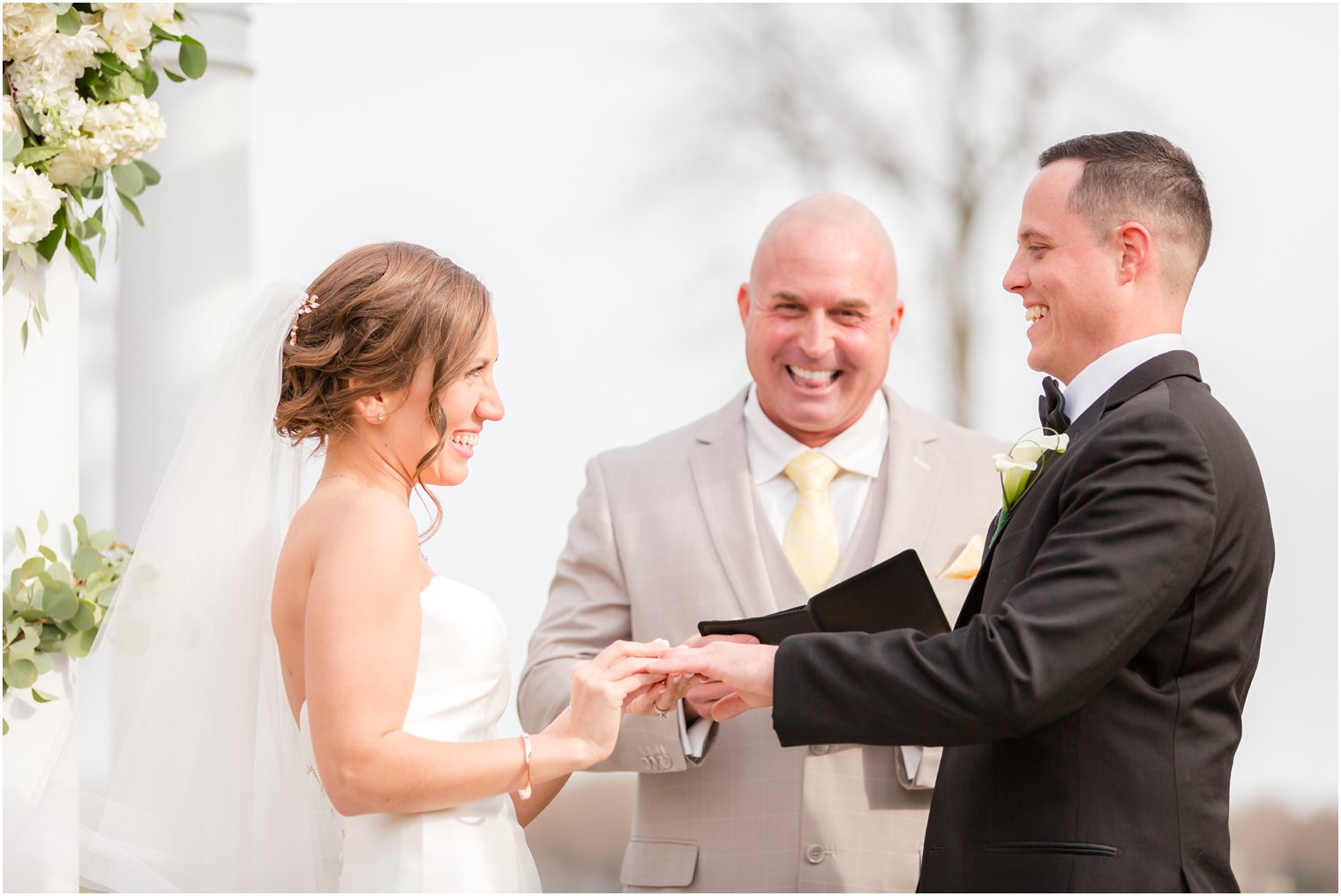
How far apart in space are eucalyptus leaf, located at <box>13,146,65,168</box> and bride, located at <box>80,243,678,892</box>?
2.19 ft

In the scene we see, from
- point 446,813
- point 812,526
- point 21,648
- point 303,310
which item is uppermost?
point 303,310

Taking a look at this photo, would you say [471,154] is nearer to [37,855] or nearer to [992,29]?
[992,29]

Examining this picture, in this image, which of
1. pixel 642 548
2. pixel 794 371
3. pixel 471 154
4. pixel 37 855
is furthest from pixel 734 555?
pixel 471 154

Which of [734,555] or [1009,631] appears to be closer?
[1009,631]

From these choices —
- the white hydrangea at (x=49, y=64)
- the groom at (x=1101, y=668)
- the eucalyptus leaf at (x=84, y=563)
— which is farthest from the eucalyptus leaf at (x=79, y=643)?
the groom at (x=1101, y=668)

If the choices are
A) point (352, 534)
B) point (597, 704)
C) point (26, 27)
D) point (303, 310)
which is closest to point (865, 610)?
point (597, 704)

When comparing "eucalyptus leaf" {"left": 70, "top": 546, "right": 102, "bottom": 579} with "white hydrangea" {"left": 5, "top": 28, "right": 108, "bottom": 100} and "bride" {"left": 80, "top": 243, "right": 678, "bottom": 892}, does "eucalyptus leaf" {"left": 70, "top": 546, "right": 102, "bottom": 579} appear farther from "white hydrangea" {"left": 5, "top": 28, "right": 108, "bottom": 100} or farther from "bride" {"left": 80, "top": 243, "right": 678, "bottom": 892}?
"white hydrangea" {"left": 5, "top": 28, "right": 108, "bottom": 100}

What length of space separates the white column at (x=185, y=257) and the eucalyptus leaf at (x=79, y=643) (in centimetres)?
179

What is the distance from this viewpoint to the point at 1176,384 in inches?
98.3

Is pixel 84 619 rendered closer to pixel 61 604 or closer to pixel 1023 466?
pixel 61 604

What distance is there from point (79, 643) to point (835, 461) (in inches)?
74.4

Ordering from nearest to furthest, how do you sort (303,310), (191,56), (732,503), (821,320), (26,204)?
(303,310) < (26,204) < (191,56) < (732,503) < (821,320)

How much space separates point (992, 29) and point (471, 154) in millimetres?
3589

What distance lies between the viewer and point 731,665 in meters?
2.70
